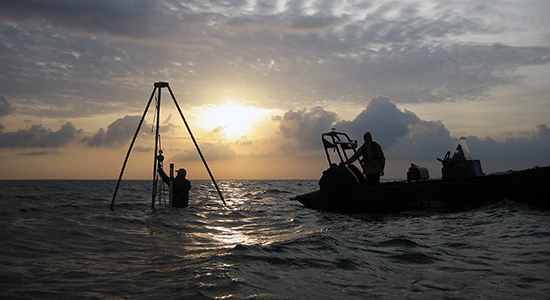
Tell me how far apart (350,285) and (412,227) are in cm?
509

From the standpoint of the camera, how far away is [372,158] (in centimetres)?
1284

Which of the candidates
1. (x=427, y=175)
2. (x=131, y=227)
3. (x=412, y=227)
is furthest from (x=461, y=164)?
(x=131, y=227)

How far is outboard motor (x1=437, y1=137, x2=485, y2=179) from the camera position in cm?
1267

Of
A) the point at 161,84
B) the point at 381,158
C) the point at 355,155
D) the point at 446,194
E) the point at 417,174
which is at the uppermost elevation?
the point at 161,84

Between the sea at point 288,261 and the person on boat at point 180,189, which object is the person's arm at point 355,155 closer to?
the sea at point 288,261

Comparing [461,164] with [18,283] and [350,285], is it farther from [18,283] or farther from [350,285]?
[18,283]

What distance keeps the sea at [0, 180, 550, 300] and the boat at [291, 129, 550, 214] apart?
3.55ft

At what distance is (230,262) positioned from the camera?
18.8 ft

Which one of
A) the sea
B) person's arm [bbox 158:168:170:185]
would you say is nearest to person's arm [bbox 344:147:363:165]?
the sea

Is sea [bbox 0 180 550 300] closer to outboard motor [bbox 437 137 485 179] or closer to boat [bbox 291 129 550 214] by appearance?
boat [bbox 291 129 550 214]

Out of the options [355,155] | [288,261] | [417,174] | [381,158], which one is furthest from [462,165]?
[288,261]

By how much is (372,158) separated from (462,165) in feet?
10.7

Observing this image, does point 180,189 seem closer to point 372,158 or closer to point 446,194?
point 372,158

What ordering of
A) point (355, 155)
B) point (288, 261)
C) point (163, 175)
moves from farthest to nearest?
point (163, 175), point (355, 155), point (288, 261)
